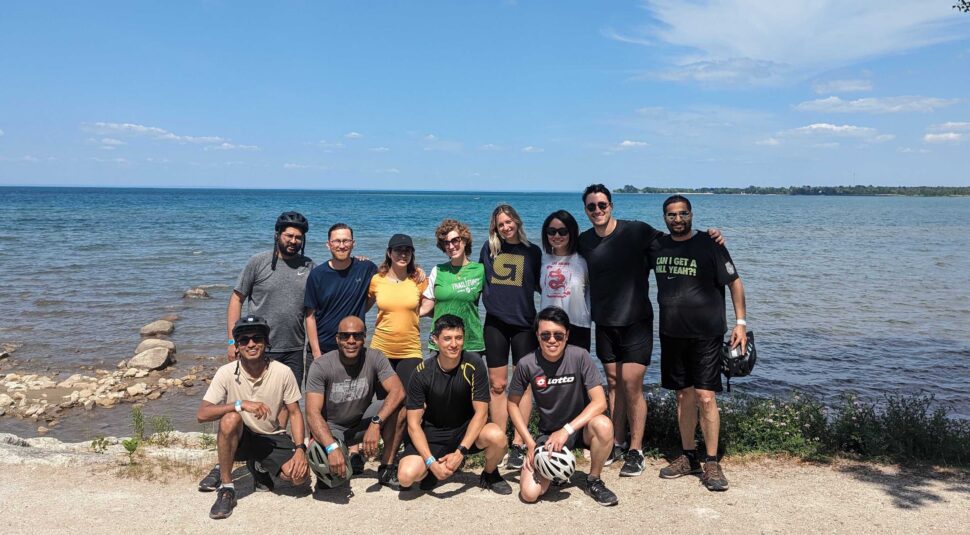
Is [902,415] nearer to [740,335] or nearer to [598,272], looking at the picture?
[740,335]

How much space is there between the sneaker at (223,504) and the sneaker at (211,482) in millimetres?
240

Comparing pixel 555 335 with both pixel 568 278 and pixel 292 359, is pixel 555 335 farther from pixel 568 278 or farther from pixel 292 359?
pixel 292 359

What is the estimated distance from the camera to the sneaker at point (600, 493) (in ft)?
16.2

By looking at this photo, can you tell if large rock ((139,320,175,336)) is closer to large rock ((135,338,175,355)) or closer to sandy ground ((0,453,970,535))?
large rock ((135,338,175,355))

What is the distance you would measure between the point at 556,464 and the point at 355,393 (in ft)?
6.19

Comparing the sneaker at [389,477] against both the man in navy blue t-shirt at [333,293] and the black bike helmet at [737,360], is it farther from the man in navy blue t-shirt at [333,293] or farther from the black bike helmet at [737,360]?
the black bike helmet at [737,360]

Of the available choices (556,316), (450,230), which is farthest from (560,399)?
(450,230)

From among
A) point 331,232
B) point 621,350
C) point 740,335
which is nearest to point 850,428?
point 740,335

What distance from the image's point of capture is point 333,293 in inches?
226

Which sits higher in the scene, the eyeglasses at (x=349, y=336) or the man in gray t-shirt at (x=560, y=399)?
the eyeglasses at (x=349, y=336)

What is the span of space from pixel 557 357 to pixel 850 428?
10.7ft

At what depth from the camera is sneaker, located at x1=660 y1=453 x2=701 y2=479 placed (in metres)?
5.46

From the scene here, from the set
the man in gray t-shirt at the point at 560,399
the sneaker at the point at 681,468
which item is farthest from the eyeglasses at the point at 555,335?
the sneaker at the point at 681,468

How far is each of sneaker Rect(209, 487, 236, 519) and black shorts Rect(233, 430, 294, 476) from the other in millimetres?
272
